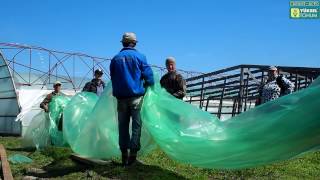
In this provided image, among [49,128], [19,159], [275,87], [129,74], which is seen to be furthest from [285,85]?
[49,128]

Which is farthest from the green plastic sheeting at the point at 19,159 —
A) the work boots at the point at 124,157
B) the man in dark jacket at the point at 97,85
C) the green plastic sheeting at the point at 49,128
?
the work boots at the point at 124,157

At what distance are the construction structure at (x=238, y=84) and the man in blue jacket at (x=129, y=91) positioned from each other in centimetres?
730

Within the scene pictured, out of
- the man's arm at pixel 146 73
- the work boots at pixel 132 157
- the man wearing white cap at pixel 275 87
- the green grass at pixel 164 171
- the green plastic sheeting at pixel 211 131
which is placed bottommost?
the green grass at pixel 164 171

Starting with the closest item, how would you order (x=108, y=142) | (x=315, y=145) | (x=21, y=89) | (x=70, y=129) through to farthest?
(x=315, y=145), (x=108, y=142), (x=70, y=129), (x=21, y=89)

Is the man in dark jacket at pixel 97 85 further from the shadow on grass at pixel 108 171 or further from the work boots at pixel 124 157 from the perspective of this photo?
the work boots at pixel 124 157

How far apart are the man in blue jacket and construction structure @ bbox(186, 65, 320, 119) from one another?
7.30m

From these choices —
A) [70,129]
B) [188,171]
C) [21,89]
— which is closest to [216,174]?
[188,171]

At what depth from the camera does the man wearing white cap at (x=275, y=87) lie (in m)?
8.35

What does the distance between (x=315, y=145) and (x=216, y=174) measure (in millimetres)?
1776

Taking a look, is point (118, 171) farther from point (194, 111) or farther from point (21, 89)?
point (21, 89)

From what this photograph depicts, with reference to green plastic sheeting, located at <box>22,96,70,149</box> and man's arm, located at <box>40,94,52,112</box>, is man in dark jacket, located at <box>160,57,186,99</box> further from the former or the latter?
man's arm, located at <box>40,94,52,112</box>

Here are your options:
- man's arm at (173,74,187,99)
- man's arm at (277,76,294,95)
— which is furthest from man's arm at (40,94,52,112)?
man's arm at (277,76,294,95)

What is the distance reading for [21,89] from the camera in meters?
17.8

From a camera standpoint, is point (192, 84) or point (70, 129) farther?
point (192, 84)
